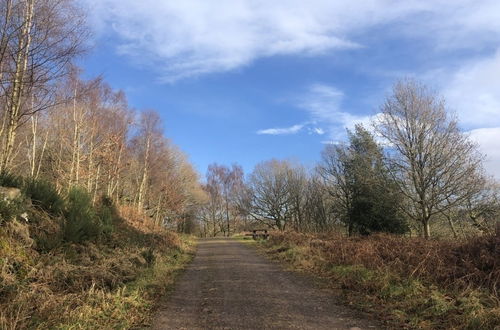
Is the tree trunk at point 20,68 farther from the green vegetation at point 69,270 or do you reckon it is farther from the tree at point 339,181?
the tree at point 339,181

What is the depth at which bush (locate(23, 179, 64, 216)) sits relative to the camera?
11.2 metres

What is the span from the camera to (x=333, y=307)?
23.7 ft

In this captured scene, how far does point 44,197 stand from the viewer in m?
11.5

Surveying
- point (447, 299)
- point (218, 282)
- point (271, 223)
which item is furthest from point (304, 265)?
point (271, 223)

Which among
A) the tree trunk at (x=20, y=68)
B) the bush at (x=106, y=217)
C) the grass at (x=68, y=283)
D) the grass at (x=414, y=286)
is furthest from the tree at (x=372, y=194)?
the tree trunk at (x=20, y=68)

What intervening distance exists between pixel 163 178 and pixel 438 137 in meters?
26.5

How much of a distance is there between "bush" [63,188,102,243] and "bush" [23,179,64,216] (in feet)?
1.17

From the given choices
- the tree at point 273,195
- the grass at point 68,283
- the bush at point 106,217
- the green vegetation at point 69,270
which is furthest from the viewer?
the tree at point 273,195

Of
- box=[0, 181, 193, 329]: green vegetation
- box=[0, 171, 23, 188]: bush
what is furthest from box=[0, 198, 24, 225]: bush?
box=[0, 171, 23, 188]: bush

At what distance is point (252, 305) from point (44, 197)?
25.5 feet

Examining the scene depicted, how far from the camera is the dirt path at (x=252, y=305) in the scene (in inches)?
245

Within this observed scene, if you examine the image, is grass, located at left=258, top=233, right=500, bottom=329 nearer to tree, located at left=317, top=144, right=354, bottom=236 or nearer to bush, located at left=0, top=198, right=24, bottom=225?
bush, located at left=0, top=198, right=24, bottom=225

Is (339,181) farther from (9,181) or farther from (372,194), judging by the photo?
(9,181)

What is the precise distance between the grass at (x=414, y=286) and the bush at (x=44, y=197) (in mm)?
8004
